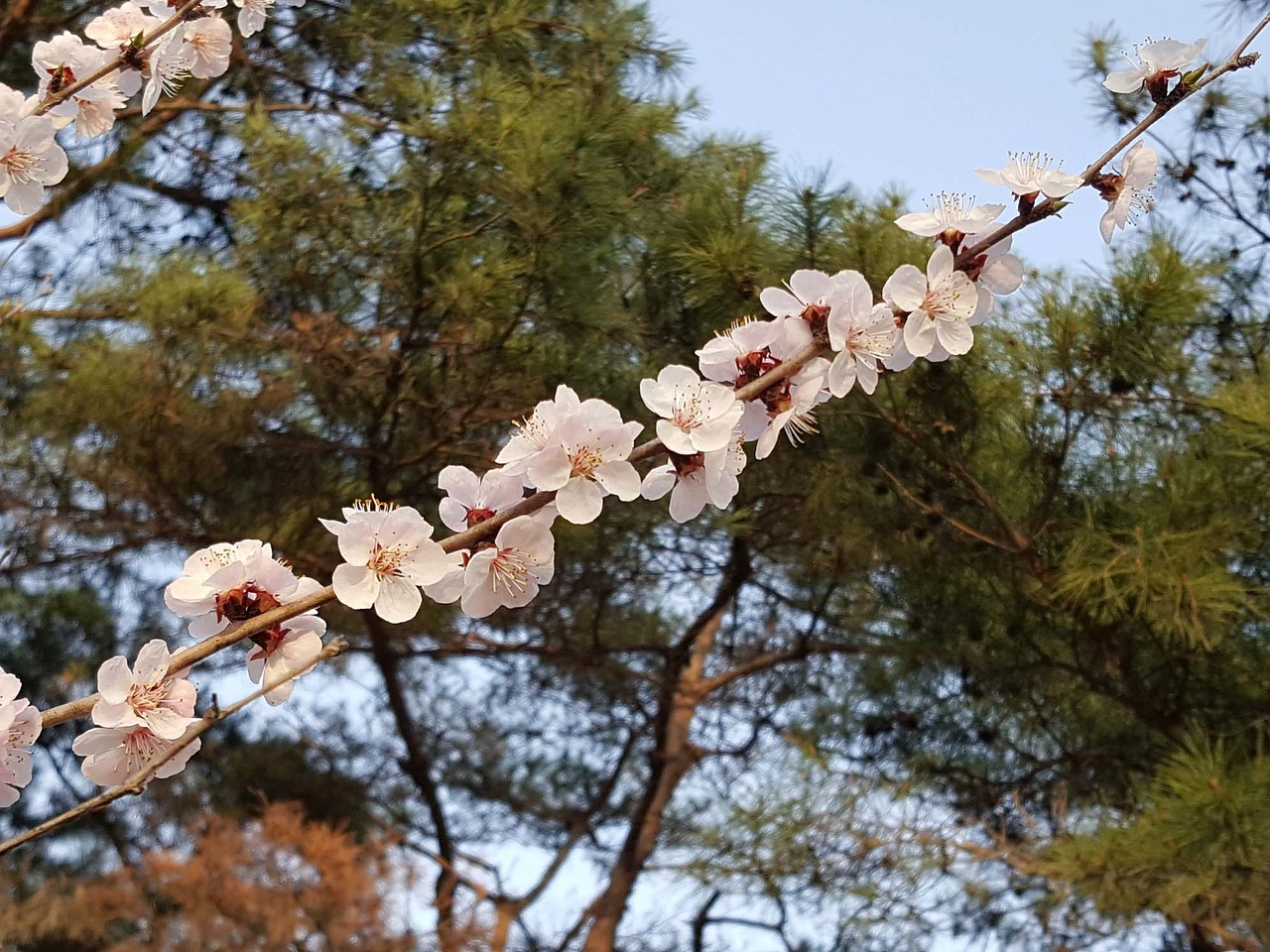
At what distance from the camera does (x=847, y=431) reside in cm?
206

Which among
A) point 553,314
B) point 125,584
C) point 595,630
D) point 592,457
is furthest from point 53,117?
point 125,584

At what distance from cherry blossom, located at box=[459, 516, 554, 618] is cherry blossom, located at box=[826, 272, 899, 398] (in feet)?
0.59

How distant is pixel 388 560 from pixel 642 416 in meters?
1.46

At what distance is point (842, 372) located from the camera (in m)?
0.71

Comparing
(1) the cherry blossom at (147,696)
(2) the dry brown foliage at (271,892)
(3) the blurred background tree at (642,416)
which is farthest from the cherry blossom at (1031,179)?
(2) the dry brown foliage at (271,892)

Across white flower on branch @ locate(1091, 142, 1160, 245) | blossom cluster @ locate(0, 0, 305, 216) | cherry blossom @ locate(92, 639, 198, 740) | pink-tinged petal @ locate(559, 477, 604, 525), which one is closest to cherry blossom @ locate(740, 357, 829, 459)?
pink-tinged petal @ locate(559, 477, 604, 525)

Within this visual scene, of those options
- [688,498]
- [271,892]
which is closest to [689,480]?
[688,498]

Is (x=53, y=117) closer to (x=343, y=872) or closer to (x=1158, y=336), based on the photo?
(x=1158, y=336)

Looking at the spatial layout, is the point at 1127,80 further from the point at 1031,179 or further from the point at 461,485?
the point at 461,485

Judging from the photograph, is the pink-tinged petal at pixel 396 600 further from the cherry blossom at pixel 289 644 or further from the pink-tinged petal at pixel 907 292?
the pink-tinged petal at pixel 907 292

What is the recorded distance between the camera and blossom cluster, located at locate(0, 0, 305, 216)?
963 millimetres

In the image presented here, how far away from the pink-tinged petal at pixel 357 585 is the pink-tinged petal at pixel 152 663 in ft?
0.32

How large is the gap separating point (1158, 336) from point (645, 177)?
33.0 inches

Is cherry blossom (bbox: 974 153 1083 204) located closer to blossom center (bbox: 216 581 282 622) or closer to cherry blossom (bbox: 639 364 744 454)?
cherry blossom (bbox: 639 364 744 454)
